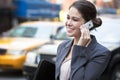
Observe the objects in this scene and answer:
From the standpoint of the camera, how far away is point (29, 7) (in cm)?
3047

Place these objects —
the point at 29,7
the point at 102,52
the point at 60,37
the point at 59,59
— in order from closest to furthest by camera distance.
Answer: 1. the point at 102,52
2. the point at 59,59
3. the point at 60,37
4. the point at 29,7

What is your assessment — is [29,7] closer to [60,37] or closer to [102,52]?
[60,37]

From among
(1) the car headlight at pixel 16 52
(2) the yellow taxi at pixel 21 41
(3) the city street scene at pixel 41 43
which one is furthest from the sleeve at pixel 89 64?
(1) the car headlight at pixel 16 52

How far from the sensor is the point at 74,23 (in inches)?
137

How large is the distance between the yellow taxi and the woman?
346 inches

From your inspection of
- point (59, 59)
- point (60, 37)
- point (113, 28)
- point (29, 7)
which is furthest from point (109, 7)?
point (59, 59)

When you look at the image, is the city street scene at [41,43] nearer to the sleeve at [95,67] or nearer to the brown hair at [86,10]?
the brown hair at [86,10]

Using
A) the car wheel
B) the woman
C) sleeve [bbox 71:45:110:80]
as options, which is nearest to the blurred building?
the car wheel

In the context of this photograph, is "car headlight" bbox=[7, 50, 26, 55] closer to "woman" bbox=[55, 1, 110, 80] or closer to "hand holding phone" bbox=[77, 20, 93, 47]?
"woman" bbox=[55, 1, 110, 80]

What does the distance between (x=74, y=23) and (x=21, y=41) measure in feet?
32.8

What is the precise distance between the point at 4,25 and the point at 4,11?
895mm

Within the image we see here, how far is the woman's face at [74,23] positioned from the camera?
11.4 feet

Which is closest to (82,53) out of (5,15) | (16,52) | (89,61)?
(89,61)

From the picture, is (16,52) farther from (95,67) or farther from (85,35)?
(95,67)
